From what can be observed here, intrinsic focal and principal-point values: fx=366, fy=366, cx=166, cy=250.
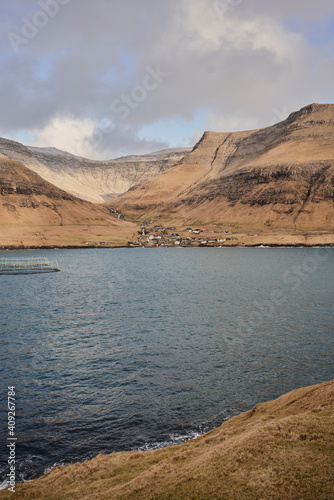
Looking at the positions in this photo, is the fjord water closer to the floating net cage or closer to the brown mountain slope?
the brown mountain slope

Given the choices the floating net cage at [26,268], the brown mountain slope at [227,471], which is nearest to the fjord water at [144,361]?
the brown mountain slope at [227,471]

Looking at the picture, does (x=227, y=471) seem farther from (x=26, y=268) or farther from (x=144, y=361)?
(x=26, y=268)

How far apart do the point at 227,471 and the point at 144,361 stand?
27.4 m

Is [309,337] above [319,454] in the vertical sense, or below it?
below

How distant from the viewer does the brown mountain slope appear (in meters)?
13.4

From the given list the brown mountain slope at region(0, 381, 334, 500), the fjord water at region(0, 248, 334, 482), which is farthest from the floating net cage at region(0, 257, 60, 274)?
the brown mountain slope at region(0, 381, 334, 500)

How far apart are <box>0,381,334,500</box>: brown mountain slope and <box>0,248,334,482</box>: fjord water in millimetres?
5758

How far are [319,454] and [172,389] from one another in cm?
2089

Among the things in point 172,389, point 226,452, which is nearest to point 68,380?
point 172,389

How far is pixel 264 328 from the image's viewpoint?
2152 inches

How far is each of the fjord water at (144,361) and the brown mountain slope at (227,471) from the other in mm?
5758

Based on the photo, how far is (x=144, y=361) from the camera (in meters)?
41.3

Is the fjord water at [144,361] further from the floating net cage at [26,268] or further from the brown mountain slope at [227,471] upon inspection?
the floating net cage at [26,268]

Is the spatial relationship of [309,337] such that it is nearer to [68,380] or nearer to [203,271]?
[68,380]
